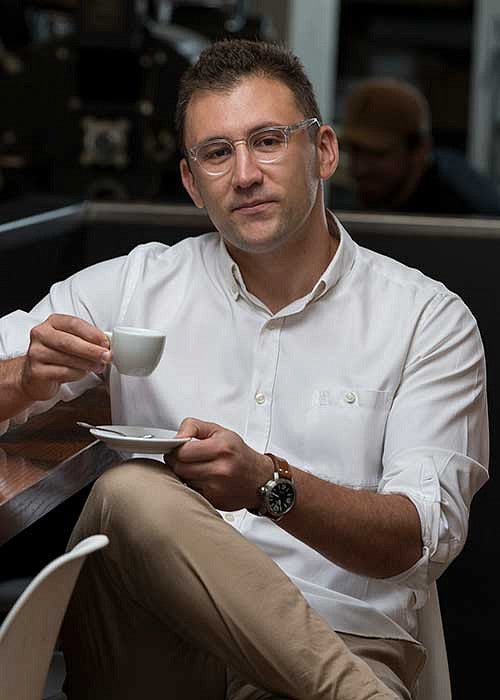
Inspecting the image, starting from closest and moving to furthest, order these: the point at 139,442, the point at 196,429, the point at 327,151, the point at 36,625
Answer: the point at 36,625, the point at 139,442, the point at 196,429, the point at 327,151

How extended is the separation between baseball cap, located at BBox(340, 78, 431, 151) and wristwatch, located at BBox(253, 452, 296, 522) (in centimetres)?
236

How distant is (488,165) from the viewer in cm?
705

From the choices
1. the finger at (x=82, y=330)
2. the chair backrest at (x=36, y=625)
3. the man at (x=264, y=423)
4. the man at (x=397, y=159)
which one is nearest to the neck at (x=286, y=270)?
the man at (x=264, y=423)

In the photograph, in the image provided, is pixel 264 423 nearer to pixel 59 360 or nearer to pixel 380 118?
pixel 59 360

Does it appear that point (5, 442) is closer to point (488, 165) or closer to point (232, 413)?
point (232, 413)

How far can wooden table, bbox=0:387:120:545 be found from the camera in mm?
1237

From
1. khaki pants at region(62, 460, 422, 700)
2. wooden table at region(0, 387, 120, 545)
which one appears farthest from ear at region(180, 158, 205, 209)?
khaki pants at region(62, 460, 422, 700)

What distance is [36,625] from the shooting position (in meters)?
1.00

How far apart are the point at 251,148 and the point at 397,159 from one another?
205 centimetres

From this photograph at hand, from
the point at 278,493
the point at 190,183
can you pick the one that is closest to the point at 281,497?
the point at 278,493

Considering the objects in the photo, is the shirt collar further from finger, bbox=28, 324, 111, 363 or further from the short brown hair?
finger, bbox=28, 324, 111, 363

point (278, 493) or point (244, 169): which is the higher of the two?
point (244, 169)

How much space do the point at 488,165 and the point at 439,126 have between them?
57cm

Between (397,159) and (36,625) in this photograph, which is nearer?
(36,625)
